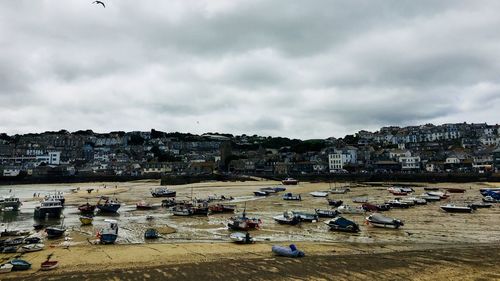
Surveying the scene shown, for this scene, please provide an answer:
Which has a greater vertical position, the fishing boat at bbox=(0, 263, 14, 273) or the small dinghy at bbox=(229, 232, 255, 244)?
the small dinghy at bbox=(229, 232, 255, 244)

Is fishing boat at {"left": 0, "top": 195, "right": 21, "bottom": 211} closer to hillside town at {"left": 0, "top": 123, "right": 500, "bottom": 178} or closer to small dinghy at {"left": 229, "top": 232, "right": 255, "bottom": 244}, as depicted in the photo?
small dinghy at {"left": 229, "top": 232, "right": 255, "bottom": 244}

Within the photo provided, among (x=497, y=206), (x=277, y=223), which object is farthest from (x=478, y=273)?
Result: (x=497, y=206)

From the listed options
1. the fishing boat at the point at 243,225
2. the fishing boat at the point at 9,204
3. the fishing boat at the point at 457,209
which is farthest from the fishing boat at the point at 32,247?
the fishing boat at the point at 457,209

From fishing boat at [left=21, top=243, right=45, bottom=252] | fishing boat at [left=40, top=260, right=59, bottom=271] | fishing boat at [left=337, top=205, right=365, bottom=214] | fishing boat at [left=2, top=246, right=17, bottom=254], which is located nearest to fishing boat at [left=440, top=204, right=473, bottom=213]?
fishing boat at [left=337, top=205, right=365, bottom=214]

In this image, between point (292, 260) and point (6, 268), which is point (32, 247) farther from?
point (292, 260)


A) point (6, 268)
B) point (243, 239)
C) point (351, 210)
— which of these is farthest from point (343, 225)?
point (6, 268)

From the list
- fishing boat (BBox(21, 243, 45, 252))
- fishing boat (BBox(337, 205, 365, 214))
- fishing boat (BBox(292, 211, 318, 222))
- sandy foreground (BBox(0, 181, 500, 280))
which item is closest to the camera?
sandy foreground (BBox(0, 181, 500, 280))
